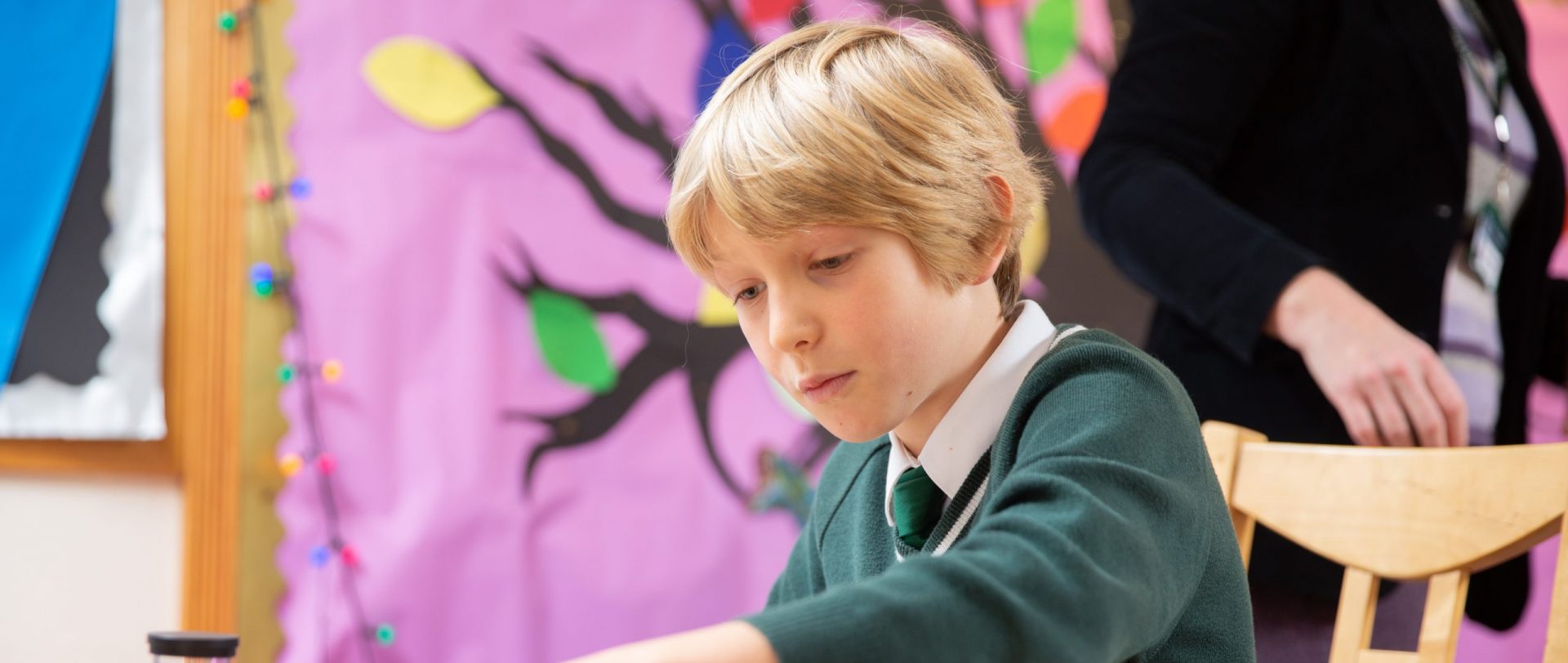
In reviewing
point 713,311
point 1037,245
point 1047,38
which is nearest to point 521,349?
point 713,311

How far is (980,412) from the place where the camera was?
67cm

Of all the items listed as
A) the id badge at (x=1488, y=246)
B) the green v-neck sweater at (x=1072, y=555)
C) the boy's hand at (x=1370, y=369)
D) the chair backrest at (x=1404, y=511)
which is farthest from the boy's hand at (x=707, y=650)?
the id badge at (x=1488, y=246)

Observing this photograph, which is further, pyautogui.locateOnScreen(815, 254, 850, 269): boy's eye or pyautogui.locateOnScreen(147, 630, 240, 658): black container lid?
pyautogui.locateOnScreen(815, 254, 850, 269): boy's eye

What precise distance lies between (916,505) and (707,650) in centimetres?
33

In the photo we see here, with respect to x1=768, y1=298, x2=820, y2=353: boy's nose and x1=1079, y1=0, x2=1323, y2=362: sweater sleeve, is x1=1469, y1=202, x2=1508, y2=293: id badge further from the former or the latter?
x1=768, y1=298, x2=820, y2=353: boy's nose

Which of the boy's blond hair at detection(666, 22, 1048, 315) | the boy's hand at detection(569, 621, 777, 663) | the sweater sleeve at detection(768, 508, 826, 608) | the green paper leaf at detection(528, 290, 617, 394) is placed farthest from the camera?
the green paper leaf at detection(528, 290, 617, 394)

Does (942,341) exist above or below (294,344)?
above

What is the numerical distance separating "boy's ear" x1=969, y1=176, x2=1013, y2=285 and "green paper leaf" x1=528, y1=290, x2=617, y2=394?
1.14 metres

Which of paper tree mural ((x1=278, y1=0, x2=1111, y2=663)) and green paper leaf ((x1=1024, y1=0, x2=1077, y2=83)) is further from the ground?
green paper leaf ((x1=1024, y1=0, x2=1077, y2=83))

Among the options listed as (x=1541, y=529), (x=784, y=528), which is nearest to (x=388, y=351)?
(x=784, y=528)

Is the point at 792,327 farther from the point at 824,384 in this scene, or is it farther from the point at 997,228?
the point at 997,228

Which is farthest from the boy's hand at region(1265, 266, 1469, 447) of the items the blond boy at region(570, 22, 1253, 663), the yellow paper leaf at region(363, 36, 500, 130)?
the yellow paper leaf at region(363, 36, 500, 130)

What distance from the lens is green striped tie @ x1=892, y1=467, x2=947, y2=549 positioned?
0.72m

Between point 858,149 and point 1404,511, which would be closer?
point 858,149
